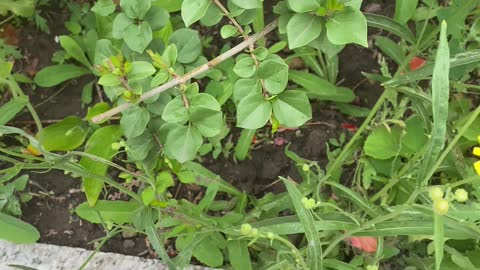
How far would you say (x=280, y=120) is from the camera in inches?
43.1

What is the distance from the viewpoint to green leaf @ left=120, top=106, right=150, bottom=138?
1158mm

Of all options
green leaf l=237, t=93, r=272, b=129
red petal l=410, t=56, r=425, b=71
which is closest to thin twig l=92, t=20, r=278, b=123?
green leaf l=237, t=93, r=272, b=129

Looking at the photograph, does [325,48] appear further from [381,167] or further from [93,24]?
[93,24]

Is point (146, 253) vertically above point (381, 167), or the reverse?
point (381, 167)

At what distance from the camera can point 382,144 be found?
4.90ft

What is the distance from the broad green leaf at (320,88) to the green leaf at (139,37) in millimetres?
581

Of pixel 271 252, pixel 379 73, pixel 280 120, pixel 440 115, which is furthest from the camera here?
pixel 379 73

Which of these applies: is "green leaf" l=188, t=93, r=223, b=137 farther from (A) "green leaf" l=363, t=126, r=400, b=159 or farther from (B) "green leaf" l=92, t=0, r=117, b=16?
(A) "green leaf" l=363, t=126, r=400, b=159

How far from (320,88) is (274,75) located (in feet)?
1.84

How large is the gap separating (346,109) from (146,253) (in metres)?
0.68

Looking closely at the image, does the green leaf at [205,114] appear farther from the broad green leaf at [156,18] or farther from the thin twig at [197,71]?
the broad green leaf at [156,18]

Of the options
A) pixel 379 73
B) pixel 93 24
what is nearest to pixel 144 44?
pixel 93 24

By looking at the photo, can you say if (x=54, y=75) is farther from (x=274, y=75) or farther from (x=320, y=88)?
(x=274, y=75)

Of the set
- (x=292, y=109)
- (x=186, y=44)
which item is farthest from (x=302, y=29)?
(x=186, y=44)
